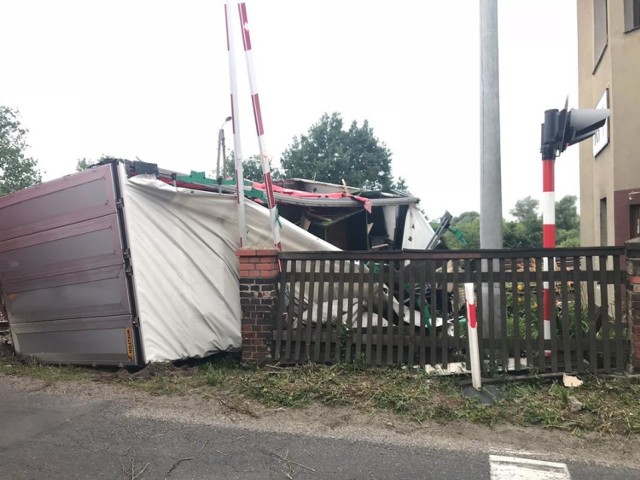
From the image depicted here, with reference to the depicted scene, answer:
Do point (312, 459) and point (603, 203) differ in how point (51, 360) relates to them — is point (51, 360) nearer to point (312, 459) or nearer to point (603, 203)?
point (312, 459)

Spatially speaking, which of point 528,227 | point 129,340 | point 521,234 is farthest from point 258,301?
point 528,227

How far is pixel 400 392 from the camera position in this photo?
4309mm

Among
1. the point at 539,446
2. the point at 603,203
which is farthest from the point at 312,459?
the point at 603,203

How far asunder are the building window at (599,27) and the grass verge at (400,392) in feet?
21.6

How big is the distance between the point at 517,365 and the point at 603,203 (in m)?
5.45

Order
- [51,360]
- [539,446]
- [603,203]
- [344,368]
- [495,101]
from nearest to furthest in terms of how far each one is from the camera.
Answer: [539,446], [344,368], [495,101], [51,360], [603,203]

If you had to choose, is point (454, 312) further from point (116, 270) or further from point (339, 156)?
point (339, 156)

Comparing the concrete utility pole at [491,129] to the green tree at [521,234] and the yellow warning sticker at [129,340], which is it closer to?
the yellow warning sticker at [129,340]

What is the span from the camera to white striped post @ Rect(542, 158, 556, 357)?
4754 mm

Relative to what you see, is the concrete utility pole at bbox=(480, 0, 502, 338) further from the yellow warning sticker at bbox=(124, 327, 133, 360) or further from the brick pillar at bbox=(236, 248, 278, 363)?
the yellow warning sticker at bbox=(124, 327, 133, 360)

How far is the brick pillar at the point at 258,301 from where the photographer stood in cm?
532

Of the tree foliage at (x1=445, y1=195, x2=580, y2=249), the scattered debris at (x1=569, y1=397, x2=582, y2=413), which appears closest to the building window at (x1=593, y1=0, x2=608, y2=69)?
the tree foliage at (x1=445, y1=195, x2=580, y2=249)

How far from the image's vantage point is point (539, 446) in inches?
133

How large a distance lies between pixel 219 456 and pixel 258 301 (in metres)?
2.17
